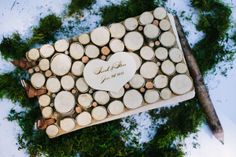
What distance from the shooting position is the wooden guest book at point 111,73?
149 inches

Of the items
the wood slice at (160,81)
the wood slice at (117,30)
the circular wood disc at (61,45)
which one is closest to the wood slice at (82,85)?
the circular wood disc at (61,45)

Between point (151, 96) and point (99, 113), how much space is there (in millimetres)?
452

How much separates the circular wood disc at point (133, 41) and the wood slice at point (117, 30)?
0.16ft

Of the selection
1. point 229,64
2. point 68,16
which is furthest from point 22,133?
point 229,64

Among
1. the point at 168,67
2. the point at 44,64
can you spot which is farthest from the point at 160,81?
A: the point at 44,64

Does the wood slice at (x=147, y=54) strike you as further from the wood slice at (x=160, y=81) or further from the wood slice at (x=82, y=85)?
the wood slice at (x=82, y=85)

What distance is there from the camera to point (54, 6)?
165 inches

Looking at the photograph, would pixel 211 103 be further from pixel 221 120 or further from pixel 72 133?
pixel 72 133

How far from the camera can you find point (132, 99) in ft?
12.4

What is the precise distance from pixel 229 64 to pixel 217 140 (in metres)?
0.69

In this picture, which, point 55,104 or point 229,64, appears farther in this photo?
A: point 229,64

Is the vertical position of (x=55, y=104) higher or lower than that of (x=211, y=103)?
higher

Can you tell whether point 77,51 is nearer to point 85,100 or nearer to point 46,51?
point 46,51

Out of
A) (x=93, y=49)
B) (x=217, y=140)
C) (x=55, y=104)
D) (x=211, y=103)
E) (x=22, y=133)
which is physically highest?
(x=93, y=49)
